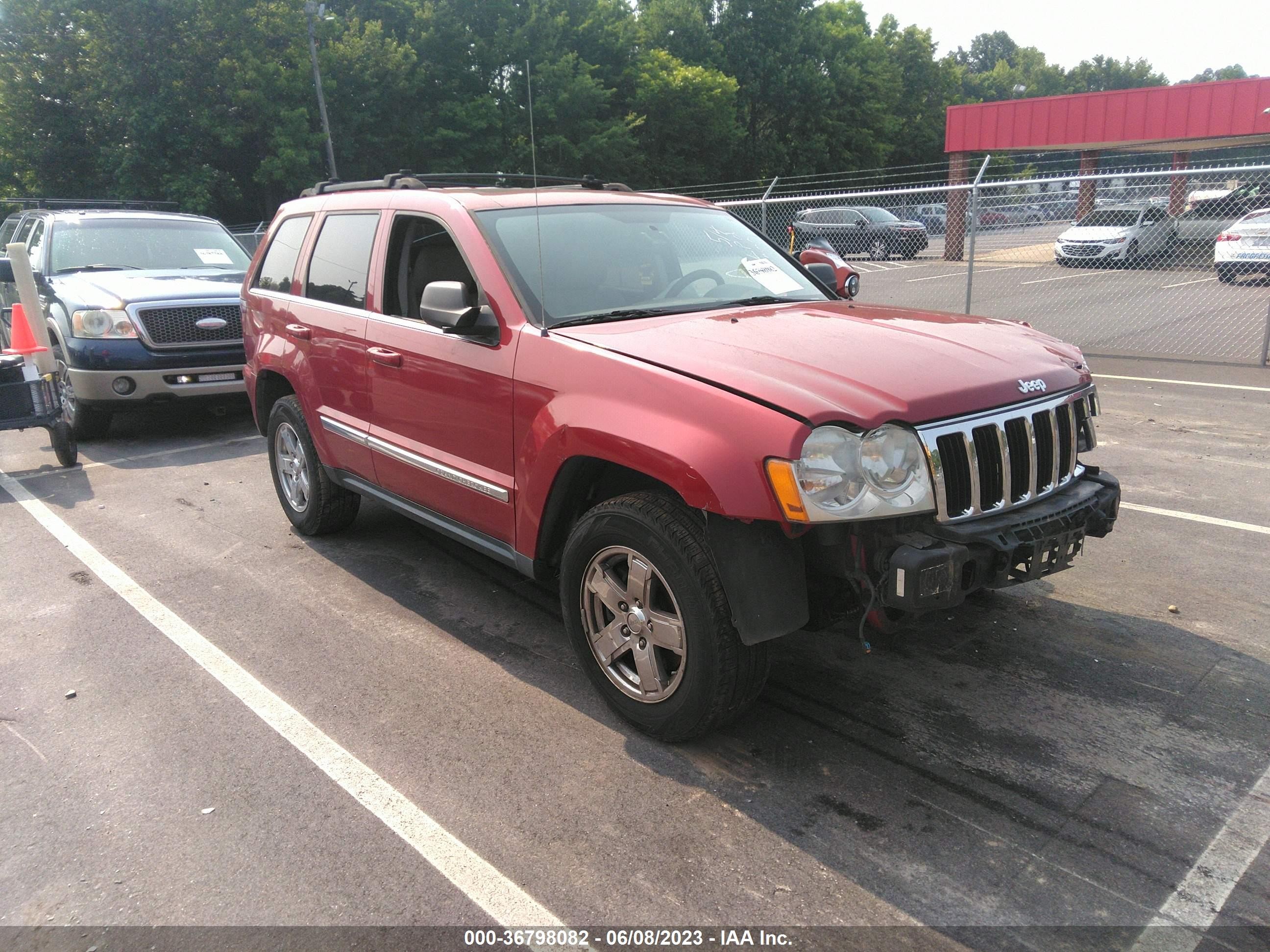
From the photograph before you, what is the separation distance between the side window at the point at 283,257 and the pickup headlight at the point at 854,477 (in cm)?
370

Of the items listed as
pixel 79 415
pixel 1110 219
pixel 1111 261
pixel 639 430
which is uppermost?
pixel 1110 219

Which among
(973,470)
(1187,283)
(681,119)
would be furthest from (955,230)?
(681,119)

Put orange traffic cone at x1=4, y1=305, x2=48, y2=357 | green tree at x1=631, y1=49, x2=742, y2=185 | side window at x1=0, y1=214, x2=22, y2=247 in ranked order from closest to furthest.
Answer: orange traffic cone at x1=4, y1=305, x2=48, y2=357 → side window at x1=0, y1=214, x2=22, y2=247 → green tree at x1=631, y1=49, x2=742, y2=185

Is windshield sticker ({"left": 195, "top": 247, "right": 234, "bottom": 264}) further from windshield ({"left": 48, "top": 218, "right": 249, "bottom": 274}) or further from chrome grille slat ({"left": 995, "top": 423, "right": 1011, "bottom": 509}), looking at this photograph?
chrome grille slat ({"left": 995, "top": 423, "right": 1011, "bottom": 509})

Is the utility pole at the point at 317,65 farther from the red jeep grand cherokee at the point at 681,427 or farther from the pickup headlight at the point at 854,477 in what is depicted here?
the pickup headlight at the point at 854,477

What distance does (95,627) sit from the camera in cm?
450

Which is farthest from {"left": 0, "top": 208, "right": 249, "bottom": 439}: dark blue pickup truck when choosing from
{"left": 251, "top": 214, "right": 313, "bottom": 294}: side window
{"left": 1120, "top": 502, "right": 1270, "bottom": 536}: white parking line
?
{"left": 1120, "top": 502, "right": 1270, "bottom": 536}: white parking line

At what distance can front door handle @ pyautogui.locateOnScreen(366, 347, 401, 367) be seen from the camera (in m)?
4.32

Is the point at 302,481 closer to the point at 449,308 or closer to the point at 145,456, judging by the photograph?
the point at 449,308

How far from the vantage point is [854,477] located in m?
2.86

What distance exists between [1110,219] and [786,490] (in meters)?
12.1

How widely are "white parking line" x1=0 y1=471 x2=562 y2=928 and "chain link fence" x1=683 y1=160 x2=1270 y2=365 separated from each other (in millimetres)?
8612

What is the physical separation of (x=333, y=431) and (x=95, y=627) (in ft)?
4.74

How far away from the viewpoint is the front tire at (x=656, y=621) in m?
3.02
